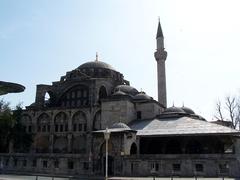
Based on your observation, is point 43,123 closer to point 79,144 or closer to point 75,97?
point 75,97

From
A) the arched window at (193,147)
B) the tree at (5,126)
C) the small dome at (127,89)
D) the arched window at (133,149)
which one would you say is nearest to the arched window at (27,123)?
the tree at (5,126)

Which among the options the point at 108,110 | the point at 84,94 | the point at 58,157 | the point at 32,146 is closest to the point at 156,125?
the point at 108,110

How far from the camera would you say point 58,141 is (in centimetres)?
5259

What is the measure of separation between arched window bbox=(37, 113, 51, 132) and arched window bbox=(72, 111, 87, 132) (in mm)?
4660

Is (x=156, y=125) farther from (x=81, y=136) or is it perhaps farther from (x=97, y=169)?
(x=81, y=136)

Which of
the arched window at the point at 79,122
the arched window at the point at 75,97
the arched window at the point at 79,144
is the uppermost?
the arched window at the point at 75,97

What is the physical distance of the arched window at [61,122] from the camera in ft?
172

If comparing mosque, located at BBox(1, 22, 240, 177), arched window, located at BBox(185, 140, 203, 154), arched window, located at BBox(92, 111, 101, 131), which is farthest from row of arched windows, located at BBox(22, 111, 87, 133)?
arched window, located at BBox(185, 140, 203, 154)

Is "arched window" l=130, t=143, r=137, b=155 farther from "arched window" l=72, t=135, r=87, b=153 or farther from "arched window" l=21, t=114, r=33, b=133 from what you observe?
"arched window" l=21, t=114, r=33, b=133

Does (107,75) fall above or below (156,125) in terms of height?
above

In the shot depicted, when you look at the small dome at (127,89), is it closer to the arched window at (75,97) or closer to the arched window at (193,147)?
the arched window at (75,97)

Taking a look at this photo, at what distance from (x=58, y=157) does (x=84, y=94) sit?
18253 mm

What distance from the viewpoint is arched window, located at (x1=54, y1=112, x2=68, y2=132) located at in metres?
52.3

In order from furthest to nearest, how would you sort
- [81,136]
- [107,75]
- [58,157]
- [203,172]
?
[107,75] → [81,136] → [58,157] → [203,172]
